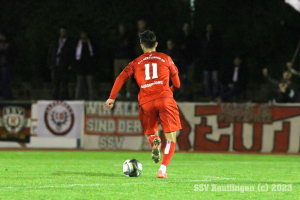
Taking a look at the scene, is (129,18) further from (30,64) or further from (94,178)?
(94,178)

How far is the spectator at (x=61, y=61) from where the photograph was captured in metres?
18.0

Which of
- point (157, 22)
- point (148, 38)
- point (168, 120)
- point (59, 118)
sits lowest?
point (168, 120)

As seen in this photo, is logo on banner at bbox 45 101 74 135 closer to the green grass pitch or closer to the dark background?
the dark background

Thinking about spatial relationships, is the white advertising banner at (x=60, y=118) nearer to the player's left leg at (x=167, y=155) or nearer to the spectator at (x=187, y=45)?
the spectator at (x=187, y=45)

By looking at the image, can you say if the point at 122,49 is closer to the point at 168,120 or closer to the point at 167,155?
the point at 168,120

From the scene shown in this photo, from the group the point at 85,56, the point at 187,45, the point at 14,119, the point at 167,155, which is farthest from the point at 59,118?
the point at 167,155

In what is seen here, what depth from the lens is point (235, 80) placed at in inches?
725

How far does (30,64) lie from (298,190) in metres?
18.6

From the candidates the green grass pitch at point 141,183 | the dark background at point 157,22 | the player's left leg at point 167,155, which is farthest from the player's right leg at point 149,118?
the dark background at point 157,22

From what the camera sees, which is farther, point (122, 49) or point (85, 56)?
point (85, 56)

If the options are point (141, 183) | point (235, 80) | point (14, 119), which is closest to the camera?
point (141, 183)

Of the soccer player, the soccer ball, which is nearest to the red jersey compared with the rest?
the soccer player

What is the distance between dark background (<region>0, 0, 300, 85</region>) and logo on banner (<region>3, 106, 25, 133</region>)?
4089 mm

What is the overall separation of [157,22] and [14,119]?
→ 7099 millimetres
